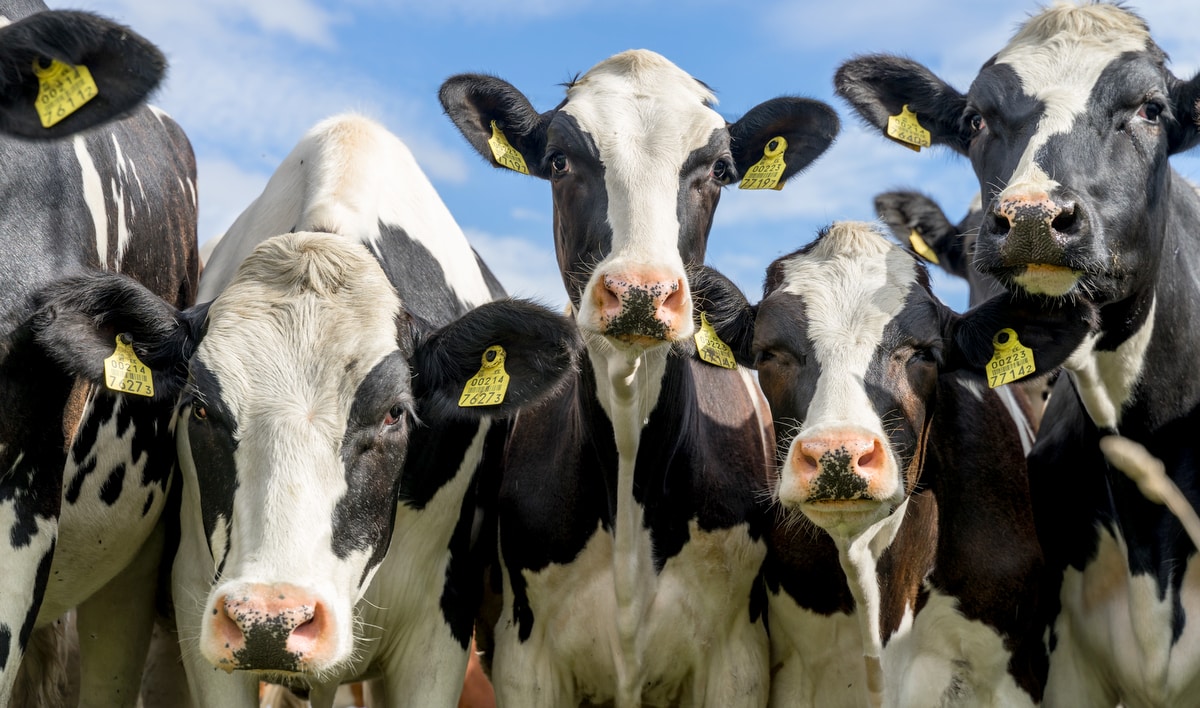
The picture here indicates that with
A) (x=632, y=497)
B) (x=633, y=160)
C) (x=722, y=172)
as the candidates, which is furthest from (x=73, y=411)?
(x=722, y=172)

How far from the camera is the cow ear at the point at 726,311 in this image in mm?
6316

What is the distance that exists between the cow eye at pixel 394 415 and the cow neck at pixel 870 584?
6.34ft

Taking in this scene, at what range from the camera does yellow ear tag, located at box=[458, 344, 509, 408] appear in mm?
5796

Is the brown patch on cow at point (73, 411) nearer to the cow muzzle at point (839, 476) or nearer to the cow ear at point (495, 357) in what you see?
the cow ear at point (495, 357)

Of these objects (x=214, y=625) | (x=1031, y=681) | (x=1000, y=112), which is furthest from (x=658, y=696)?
(x=1000, y=112)

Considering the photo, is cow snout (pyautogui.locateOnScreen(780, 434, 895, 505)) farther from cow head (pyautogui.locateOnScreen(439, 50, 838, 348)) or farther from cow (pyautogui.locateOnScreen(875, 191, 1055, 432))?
cow (pyautogui.locateOnScreen(875, 191, 1055, 432))

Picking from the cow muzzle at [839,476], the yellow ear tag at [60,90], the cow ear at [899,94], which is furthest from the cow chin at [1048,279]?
the yellow ear tag at [60,90]

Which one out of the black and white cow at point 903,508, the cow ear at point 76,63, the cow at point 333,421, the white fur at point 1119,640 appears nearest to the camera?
the cow at point 333,421

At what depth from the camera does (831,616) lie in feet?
21.2

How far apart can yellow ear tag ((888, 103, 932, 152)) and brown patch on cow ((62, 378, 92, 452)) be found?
3.92m

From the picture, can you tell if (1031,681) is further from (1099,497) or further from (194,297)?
(194,297)

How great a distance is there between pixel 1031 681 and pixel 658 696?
167 centimetres

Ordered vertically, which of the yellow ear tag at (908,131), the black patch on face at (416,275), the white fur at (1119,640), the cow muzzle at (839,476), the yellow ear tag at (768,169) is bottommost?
the white fur at (1119,640)

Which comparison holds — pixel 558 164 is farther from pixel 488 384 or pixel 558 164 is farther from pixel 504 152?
pixel 488 384
